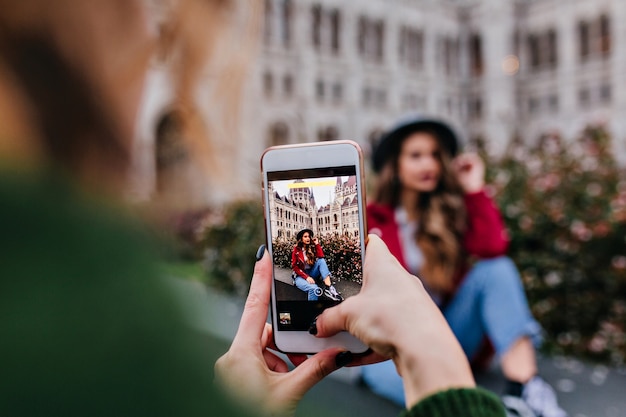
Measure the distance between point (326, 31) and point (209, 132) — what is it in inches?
82.5

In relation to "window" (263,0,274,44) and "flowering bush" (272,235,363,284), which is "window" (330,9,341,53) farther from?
"flowering bush" (272,235,363,284)

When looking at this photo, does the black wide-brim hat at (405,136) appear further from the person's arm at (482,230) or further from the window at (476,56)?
the window at (476,56)

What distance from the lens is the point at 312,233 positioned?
1.63 ft

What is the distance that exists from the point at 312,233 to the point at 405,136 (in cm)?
134

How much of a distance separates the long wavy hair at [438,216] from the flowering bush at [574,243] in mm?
744

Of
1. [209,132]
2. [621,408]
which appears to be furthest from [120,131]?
[621,408]

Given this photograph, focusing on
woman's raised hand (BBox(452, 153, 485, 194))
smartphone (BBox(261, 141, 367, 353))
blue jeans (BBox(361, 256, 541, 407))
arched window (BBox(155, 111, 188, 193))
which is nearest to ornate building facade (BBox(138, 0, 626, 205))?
woman's raised hand (BBox(452, 153, 485, 194))

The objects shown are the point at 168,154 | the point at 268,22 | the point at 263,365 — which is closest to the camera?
the point at 263,365

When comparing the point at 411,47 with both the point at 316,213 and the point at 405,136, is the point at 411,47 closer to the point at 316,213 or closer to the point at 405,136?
the point at 405,136

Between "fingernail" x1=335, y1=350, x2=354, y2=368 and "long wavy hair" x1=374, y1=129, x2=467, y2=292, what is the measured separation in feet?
4.13

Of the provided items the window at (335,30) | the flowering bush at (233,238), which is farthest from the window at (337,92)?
the flowering bush at (233,238)

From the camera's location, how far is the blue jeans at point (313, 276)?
50 cm

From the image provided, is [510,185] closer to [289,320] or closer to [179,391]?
[289,320]

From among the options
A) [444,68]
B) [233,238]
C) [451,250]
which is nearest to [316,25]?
[444,68]
